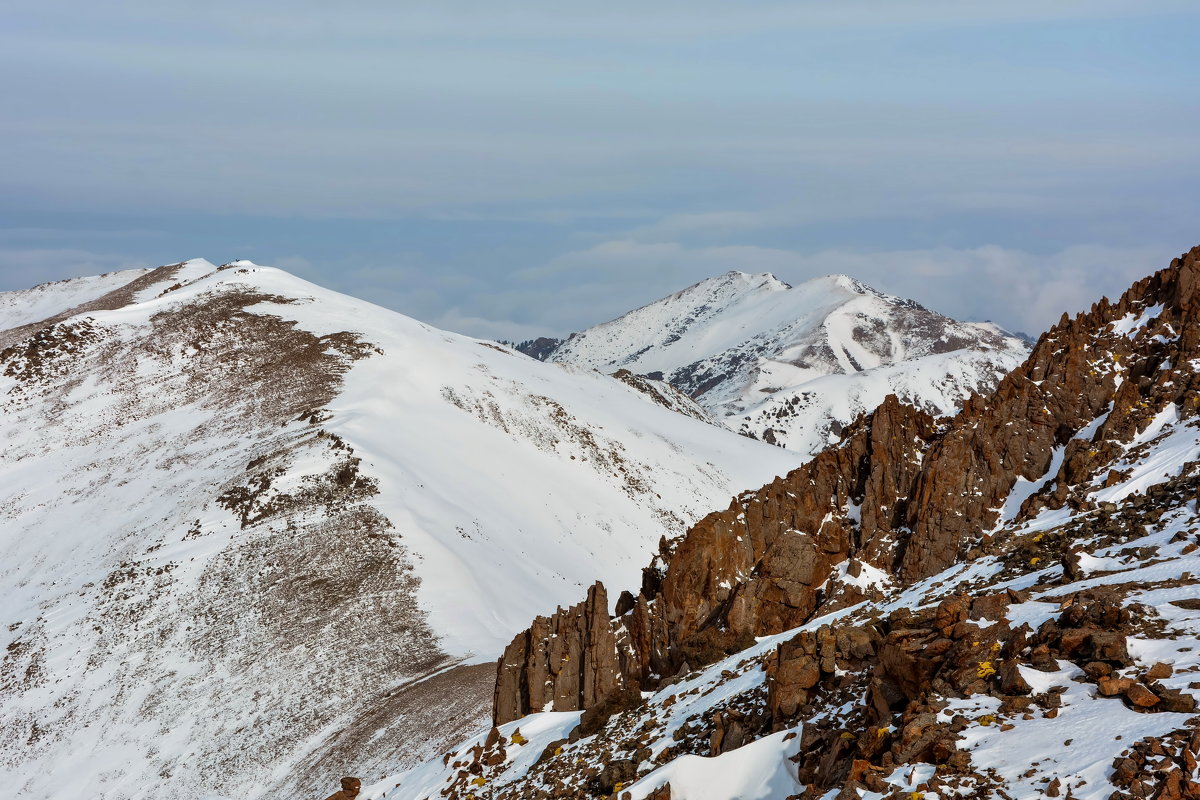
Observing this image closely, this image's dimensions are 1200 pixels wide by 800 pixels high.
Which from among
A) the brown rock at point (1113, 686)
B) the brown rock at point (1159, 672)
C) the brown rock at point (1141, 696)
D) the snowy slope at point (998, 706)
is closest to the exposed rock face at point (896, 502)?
the snowy slope at point (998, 706)

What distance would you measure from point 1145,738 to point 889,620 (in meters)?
6.77

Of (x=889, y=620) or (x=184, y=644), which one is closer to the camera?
(x=889, y=620)

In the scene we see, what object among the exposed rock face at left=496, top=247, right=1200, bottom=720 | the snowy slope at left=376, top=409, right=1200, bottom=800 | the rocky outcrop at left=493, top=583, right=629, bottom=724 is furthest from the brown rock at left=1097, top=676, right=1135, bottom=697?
the rocky outcrop at left=493, top=583, right=629, bottom=724

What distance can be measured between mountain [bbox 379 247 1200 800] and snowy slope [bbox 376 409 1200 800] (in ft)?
0.16

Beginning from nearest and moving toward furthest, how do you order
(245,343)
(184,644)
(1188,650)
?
(1188,650) → (184,644) → (245,343)

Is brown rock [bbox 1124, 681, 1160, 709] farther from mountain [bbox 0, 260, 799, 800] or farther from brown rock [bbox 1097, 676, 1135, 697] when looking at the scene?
mountain [bbox 0, 260, 799, 800]

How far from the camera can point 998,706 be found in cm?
1398

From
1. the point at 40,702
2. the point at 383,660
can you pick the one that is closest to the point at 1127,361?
the point at 383,660

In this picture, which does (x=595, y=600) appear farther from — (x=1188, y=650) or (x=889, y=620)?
(x=1188, y=650)

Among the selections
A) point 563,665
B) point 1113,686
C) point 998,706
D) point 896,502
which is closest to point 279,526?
point 563,665

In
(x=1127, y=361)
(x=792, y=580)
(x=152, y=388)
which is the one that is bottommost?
(x=792, y=580)

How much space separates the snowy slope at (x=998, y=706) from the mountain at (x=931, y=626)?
0.16 ft

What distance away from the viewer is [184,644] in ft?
154

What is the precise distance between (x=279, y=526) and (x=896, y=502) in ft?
120
